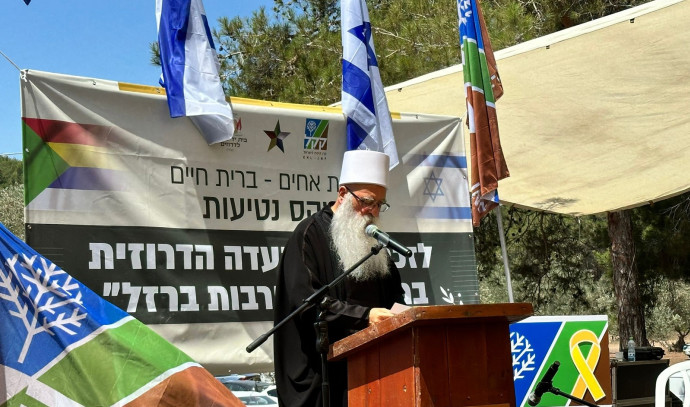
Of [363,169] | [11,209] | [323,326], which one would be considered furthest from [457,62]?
[11,209]

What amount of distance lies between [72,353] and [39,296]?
323mm

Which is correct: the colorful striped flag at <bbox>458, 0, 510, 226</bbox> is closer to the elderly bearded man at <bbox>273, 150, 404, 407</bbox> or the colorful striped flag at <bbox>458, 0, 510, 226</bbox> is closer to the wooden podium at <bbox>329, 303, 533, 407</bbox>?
the elderly bearded man at <bbox>273, 150, 404, 407</bbox>

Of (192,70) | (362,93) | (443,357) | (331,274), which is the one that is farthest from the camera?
(362,93)

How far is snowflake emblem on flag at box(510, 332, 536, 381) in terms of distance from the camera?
6289mm

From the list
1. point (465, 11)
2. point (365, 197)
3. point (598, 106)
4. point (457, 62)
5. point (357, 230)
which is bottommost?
point (357, 230)

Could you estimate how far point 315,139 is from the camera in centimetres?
552

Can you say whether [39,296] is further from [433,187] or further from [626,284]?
[626,284]

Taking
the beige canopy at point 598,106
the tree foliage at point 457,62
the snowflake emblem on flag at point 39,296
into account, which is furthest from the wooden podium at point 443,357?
the tree foliage at point 457,62

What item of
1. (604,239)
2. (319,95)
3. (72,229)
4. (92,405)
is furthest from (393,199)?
(604,239)

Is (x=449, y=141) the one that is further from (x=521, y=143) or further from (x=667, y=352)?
(x=667, y=352)

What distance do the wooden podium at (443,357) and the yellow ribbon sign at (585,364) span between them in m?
3.68

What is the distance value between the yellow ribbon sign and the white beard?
9.53ft

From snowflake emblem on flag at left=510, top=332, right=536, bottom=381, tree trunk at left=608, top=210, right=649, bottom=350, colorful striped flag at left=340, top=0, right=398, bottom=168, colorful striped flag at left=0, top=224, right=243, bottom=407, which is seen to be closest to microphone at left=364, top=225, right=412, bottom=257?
colorful striped flag at left=0, top=224, right=243, bottom=407

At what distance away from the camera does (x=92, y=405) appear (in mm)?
4074
